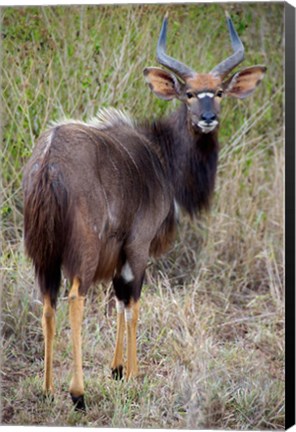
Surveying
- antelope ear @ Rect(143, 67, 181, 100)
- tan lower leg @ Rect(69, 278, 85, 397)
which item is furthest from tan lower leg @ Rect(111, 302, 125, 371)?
antelope ear @ Rect(143, 67, 181, 100)

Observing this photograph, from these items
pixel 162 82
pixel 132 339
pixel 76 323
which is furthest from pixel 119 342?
pixel 162 82

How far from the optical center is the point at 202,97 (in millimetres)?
6383

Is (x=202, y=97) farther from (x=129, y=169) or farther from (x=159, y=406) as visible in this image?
(x=159, y=406)

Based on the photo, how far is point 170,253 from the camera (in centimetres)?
793

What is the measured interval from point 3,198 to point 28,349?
120 cm

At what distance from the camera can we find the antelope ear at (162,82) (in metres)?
6.55

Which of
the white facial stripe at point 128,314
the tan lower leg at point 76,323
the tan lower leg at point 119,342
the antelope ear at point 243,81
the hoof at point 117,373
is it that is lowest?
the hoof at point 117,373

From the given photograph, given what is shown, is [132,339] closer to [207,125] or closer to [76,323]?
[76,323]

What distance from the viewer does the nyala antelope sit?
5711mm

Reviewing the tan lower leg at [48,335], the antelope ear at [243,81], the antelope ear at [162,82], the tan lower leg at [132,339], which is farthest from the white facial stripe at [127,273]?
the antelope ear at [243,81]

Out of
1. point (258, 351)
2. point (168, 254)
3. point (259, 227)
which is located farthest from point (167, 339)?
point (259, 227)

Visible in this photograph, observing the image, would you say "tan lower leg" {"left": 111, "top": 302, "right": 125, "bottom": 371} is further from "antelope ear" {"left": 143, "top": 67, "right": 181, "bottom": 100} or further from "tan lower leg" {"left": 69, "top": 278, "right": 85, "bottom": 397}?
"antelope ear" {"left": 143, "top": 67, "right": 181, "bottom": 100}

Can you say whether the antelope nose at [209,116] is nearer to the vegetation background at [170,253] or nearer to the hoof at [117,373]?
the vegetation background at [170,253]

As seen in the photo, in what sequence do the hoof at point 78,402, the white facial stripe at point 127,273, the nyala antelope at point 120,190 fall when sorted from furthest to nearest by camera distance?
the white facial stripe at point 127,273
the hoof at point 78,402
the nyala antelope at point 120,190
